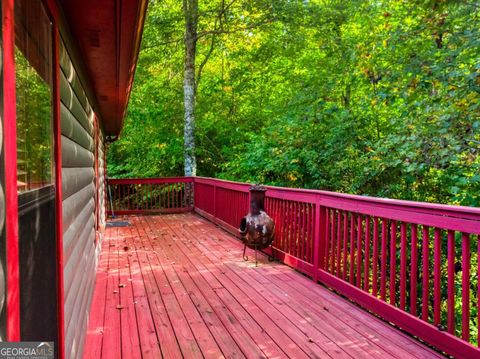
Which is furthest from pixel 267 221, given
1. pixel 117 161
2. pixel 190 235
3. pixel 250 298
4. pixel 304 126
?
pixel 117 161

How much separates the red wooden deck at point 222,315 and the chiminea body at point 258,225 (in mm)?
305

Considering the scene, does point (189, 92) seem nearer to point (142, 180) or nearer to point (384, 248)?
point (142, 180)

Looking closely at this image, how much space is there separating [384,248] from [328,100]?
25.8 feet

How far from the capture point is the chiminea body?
16.3ft

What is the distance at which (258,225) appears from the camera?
4.95 meters

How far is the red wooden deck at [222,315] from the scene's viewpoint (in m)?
2.70

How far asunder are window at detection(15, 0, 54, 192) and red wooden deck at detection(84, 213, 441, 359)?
66.6 inches

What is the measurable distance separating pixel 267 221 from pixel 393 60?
13.2ft

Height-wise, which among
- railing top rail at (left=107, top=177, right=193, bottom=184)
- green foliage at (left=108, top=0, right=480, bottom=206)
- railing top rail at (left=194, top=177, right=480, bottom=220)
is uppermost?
green foliage at (left=108, top=0, right=480, bottom=206)

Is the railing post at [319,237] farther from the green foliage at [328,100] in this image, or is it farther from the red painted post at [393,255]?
the green foliage at [328,100]

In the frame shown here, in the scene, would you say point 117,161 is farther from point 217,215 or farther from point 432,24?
point 432,24

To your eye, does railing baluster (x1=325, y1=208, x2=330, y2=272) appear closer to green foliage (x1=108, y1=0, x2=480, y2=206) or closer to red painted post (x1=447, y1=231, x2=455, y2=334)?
green foliage (x1=108, y1=0, x2=480, y2=206)

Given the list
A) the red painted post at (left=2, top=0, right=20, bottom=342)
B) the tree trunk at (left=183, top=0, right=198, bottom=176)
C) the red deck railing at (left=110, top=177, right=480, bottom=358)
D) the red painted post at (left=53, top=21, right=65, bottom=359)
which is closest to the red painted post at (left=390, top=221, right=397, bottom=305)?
the red deck railing at (left=110, top=177, right=480, bottom=358)

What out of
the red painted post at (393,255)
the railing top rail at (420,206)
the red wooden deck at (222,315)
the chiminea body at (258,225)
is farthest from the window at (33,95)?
the chiminea body at (258,225)
